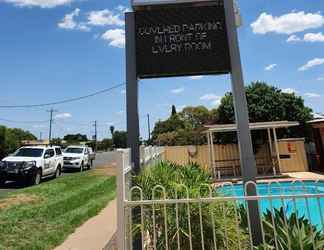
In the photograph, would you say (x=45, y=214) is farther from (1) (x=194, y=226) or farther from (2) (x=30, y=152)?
(2) (x=30, y=152)

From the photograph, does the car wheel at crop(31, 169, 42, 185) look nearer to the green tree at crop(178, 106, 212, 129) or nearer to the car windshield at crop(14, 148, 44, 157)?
the car windshield at crop(14, 148, 44, 157)

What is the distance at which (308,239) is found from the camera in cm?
324

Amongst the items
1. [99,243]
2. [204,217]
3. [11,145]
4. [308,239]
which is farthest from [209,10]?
[11,145]

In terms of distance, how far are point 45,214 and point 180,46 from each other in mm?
5473

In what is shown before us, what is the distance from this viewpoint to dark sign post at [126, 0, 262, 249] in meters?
4.68

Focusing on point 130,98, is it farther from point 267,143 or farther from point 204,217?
point 267,143

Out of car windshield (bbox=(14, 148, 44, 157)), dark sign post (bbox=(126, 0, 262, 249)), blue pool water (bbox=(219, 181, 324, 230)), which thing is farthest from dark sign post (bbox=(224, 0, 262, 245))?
car windshield (bbox=(14, 148, 44, 157))

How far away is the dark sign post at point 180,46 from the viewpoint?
4680mm

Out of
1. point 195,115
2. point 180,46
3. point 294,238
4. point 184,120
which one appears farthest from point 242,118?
point 195,115

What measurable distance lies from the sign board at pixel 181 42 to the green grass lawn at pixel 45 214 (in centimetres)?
360

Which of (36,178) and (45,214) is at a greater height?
(36,178)

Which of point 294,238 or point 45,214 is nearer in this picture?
point 294,238

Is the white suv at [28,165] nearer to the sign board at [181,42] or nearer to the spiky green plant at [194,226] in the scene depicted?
the sign board at [181,42]

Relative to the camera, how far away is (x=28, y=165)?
1391 centimetres
